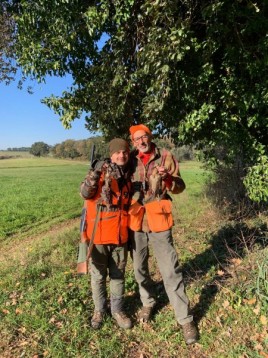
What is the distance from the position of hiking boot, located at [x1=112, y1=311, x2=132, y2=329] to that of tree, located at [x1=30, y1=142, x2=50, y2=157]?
98.9 meters

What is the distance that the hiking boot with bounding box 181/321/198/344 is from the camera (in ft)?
13.3

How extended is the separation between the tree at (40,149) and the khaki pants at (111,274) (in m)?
98.8

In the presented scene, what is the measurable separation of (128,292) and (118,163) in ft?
7.32

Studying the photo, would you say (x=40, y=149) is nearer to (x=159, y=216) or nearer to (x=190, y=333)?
(x=159, y=216)

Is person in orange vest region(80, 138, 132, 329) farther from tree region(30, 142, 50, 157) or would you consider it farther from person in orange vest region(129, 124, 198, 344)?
tree region(30, 142, 50, 157)

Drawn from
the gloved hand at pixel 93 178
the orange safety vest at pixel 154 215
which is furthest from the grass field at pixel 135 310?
the gloved hand at pixel 93 178

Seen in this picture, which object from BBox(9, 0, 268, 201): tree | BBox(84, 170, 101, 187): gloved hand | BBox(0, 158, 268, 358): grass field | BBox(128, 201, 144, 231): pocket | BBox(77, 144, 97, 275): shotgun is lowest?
BBox(0, 158, 268, 358): grass field

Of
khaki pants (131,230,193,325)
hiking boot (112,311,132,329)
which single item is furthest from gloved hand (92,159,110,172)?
hiking boot (112,311,132,329)

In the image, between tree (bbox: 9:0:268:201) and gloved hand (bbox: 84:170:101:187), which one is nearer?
gloved hand (bbox: 84:170:101:187)

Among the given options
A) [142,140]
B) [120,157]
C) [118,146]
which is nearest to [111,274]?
[120,157]

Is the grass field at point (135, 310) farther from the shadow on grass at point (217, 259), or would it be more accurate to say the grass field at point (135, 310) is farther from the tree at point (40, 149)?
the tree at point (40, 149)

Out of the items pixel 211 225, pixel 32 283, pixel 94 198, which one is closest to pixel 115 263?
pixel 94 198

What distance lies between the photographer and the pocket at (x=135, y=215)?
4398 mm

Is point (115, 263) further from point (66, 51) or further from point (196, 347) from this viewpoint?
point (66, 51)
